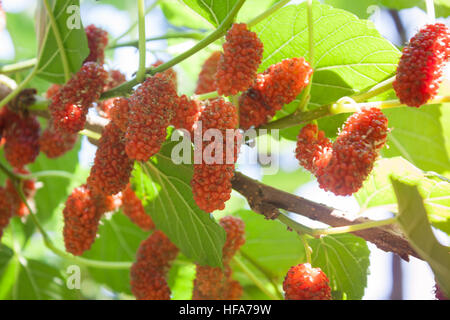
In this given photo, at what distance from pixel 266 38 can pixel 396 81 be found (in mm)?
413

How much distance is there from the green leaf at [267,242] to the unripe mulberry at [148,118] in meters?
0.88

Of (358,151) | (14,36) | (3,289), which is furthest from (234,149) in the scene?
(14,36)

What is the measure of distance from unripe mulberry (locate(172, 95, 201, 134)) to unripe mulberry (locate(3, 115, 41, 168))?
0.67 metres

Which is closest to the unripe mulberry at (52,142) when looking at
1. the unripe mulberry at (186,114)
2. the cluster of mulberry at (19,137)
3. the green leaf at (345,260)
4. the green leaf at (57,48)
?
the cluster of mulberry at (19,137)

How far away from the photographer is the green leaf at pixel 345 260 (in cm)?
137

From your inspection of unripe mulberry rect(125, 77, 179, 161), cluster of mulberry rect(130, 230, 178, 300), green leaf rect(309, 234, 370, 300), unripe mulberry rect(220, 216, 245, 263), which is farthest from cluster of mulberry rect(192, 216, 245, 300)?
unripe mulberry rect(125, 77, 179, 161)

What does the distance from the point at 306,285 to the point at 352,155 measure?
0.93ft

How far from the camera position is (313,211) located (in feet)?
3.97

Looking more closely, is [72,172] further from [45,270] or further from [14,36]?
[14,36]

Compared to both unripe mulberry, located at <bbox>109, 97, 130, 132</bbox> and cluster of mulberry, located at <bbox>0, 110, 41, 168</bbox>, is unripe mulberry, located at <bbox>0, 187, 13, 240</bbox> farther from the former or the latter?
unripe mulberry, located at <bbox>109, 97, 130, 132</bbox>

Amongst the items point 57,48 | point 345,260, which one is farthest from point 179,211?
point 57,48

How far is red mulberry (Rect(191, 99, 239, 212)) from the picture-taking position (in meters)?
1.02

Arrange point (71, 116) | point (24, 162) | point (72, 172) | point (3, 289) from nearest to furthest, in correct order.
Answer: point (71, 116) → point (24, 162) → point (3, 289) → point (72, 172)

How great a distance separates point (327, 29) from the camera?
1275 mm
